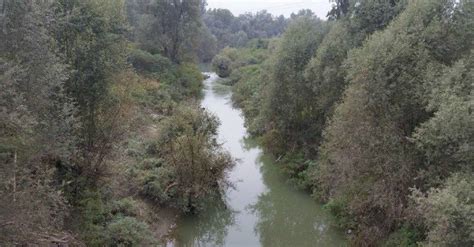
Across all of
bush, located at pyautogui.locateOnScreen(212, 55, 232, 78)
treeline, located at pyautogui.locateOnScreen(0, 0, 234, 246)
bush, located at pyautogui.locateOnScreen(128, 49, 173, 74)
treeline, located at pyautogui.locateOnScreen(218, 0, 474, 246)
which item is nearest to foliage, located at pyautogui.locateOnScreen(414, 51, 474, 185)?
treeline, located at pyautogui.locateOnScreen(218, 0, 474, 246)

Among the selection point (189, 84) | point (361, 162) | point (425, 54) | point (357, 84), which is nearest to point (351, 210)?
point (361, 162)

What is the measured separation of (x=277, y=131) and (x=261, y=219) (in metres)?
7.11

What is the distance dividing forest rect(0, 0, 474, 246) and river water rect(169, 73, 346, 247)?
574mm

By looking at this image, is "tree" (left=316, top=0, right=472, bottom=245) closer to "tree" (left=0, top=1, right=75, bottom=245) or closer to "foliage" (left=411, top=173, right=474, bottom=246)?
"foliage" (left=411, top=173, right=474, bottom=246)

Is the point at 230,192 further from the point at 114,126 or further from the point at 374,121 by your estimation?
the point at 374,121

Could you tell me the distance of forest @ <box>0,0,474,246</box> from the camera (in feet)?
36.1

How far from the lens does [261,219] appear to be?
814 inches

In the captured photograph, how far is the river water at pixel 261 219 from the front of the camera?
18.6 metres

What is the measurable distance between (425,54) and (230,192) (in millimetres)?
11859

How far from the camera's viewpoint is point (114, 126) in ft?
58.7

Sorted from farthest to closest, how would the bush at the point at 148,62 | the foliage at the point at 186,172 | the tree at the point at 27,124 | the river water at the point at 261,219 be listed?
1. the bush at the point at 148,62
2. the foliage at the point at 186,172
3. the river water at the point at 261,219
4. the tree at the point at 27,124

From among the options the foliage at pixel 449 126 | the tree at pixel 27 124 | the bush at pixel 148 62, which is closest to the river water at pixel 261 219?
the foliage at pixel 449 126

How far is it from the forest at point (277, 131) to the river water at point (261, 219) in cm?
57

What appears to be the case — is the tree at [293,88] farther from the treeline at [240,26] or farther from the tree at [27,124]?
the treeline at [240,26]
